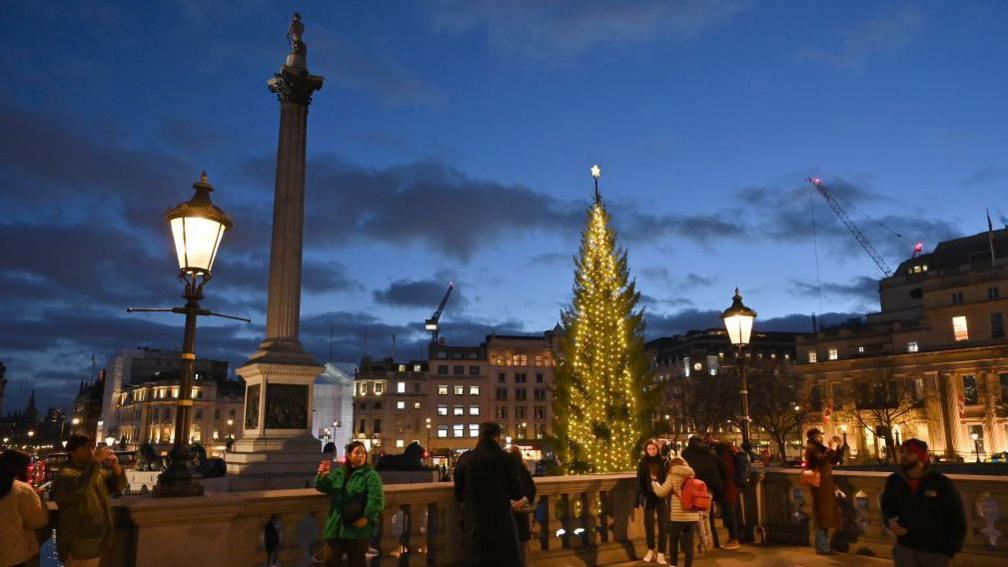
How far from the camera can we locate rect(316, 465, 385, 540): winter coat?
834cm

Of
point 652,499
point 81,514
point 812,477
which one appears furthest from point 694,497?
point 81,514

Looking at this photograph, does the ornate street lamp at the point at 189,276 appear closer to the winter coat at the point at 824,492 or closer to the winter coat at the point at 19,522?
the winter coat at the point at 19,522

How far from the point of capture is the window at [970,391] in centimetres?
7025

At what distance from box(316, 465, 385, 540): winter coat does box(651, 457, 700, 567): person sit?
4.55 metres

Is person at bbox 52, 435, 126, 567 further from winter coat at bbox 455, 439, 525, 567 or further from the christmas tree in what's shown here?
the christmas tree

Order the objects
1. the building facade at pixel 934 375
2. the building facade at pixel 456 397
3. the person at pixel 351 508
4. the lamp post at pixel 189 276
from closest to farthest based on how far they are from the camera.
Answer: the lamp post at pixel 189 276 < the person at pixel 351 508 < the building facade at pixel 934 375 < the building facade at pixel 456 397

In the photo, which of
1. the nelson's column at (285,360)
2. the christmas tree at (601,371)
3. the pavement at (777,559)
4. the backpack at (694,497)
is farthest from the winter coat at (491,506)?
the nelson's column at (285,360)

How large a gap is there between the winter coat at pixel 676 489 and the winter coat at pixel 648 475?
0.55 metres

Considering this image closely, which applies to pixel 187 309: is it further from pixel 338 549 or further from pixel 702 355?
pixel 702 355

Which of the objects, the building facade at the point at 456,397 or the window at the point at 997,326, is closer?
the window at the point at 997,326

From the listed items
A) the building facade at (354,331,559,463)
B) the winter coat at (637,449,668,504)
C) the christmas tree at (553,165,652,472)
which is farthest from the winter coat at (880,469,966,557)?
the building facade at (354,331,559,463)

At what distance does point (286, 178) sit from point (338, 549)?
24198mm

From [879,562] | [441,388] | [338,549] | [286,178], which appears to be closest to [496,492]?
[338,549]

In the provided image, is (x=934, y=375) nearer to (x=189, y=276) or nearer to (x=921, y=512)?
(x=921, y=512)
